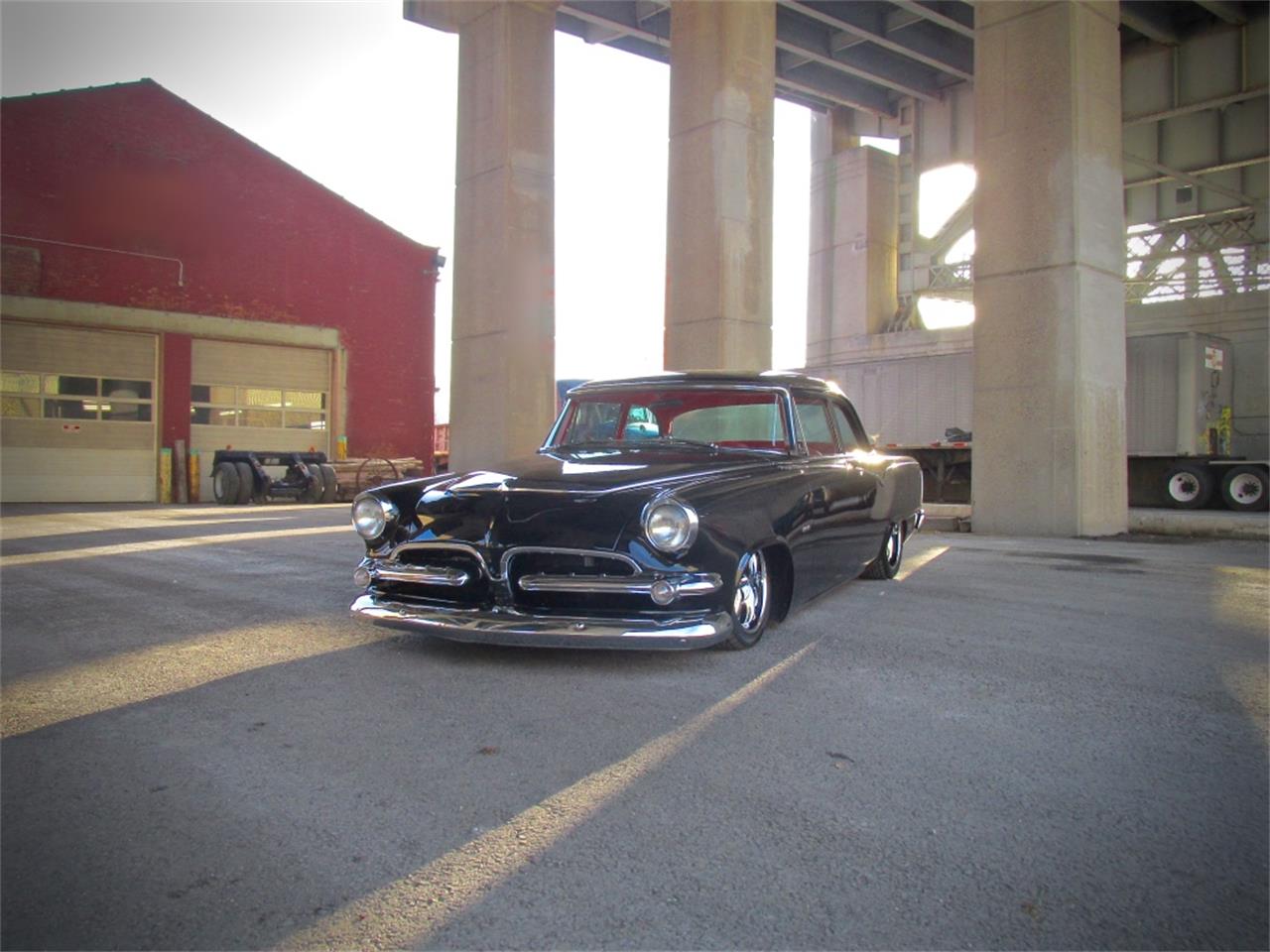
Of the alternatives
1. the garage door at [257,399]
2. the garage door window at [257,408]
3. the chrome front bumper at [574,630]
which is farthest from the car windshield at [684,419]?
the garage door window at [257,408]

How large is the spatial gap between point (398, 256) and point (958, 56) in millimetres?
15884

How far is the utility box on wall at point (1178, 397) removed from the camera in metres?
15.9

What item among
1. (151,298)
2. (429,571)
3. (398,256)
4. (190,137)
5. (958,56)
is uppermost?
(958,56)

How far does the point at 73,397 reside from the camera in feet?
66.8

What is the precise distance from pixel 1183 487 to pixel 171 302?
70.7 ft

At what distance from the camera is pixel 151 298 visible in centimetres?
2103

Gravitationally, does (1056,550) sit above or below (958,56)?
below

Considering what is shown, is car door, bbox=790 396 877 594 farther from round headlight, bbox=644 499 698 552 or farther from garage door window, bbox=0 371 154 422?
garage door window, bbox=0 371 154 422

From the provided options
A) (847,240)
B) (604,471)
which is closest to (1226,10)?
(847,240)

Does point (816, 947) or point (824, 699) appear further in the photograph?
point (824, 699)

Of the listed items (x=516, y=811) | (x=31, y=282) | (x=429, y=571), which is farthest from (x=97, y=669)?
(x=31, y=282)

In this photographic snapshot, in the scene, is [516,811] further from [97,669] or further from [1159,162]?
[1159,162]

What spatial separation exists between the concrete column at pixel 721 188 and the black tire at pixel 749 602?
829 centimetres

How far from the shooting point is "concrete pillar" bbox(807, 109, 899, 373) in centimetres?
2905
